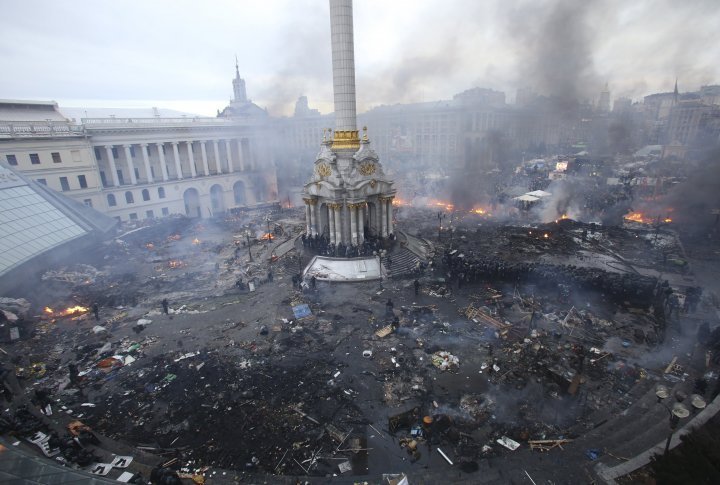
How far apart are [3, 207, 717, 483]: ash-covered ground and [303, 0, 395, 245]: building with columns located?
4.55 metres

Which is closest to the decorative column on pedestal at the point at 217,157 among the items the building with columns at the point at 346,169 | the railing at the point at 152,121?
the railing at the point at 152,121

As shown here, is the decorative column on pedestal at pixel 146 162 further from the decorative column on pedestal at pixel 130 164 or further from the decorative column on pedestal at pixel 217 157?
the decorative column on pedestal at pixel 217 157

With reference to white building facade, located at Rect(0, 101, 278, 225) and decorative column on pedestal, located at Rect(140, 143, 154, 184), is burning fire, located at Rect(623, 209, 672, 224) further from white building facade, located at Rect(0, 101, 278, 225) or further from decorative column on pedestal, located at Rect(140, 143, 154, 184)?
decorative column on pedestal, located at Rect(140, 143, 154, 184)

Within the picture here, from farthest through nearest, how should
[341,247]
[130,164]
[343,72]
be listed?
[130,164] → [341,247] → [343,72]

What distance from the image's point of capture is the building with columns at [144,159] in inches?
1610

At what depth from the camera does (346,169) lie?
31656mm

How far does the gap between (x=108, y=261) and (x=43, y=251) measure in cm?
622

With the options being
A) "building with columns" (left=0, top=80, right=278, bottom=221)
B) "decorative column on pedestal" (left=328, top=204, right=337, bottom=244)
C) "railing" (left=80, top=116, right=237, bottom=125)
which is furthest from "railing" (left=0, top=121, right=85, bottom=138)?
"decorative column on pedestal" (left=328, top=204, right=337, bottom=244)

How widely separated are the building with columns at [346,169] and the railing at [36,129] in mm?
31020

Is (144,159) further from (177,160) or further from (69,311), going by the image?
(69,311)

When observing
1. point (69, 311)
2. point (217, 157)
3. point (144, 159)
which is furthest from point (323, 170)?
point (217, 157)

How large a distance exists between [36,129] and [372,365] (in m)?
46.1

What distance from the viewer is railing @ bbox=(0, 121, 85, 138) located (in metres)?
38.4

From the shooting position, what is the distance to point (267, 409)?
15445 mm
